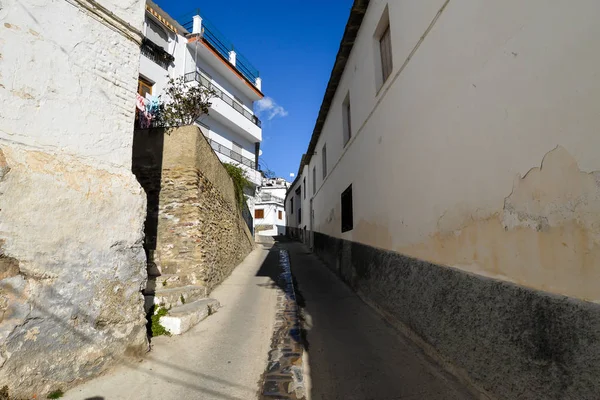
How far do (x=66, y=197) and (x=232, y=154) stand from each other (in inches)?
615

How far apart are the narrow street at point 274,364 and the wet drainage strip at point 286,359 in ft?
0.05

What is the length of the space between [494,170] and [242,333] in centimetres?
370

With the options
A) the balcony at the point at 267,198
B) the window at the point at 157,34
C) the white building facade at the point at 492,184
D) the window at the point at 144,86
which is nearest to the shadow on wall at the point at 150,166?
the white building facade at the point at 492,184

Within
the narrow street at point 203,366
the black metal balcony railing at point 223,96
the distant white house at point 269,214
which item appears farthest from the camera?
the distant white house at point 269,214

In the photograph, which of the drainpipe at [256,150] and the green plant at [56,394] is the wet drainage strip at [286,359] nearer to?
the green plant at [56,394]

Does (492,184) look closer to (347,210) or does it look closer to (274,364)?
(274,364)

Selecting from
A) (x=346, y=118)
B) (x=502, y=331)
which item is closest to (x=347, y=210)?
(x=346, y=118)

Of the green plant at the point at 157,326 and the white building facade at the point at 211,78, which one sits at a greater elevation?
the white building facade at the point at 211,78

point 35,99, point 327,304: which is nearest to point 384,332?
point 327,304

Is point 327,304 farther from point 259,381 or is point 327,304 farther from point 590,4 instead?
point 590,4

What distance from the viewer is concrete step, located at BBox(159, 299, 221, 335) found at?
4.17 metres

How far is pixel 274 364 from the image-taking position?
3.46 meters

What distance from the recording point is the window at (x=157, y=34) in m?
13.1

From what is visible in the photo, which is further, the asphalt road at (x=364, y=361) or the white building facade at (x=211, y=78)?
the white building facade at (x=211, y=78)
